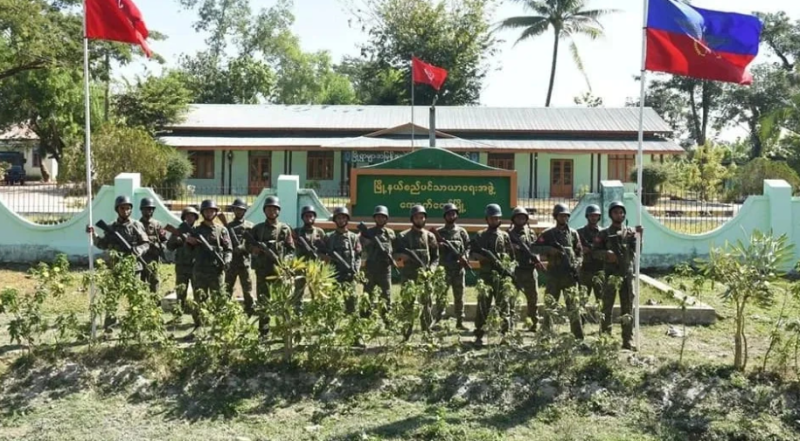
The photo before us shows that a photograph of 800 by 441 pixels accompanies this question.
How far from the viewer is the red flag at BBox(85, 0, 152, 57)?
7695 mm

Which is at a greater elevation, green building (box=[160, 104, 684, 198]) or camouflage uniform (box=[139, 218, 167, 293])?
green building (box=[160, 104, 684, 198])

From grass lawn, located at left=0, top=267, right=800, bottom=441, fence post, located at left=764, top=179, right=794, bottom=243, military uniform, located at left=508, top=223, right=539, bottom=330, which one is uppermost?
fence post, located at left=764, top=179, right=794, bottom=243

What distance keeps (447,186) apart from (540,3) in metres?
29.5

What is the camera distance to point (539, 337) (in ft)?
22.5

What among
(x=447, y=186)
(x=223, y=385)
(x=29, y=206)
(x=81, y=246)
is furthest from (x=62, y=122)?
(x=223, y=385)

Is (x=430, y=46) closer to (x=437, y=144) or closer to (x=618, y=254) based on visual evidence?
(x=437, y=144)

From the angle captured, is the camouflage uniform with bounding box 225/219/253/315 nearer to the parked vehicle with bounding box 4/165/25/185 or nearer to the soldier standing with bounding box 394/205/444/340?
the soldier standing with bounding box 394/205/444/340

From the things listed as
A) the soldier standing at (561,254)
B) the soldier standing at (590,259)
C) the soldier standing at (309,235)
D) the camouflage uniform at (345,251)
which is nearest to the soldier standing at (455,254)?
the soldier standing at (561,254)

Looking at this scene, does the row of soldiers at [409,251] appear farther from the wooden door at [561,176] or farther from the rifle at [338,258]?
the wooden door at [561,176]

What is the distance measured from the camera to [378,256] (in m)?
8.02

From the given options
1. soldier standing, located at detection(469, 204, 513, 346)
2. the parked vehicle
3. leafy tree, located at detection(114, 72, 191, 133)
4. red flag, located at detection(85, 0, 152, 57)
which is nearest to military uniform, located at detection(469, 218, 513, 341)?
soldier standing, located at detection(469, 204, 513, 346)

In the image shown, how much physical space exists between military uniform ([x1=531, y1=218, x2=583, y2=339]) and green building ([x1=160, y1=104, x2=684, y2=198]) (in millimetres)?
22452

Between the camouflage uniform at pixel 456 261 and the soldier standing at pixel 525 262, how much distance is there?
0.53 meters

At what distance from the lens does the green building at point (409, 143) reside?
102ft
